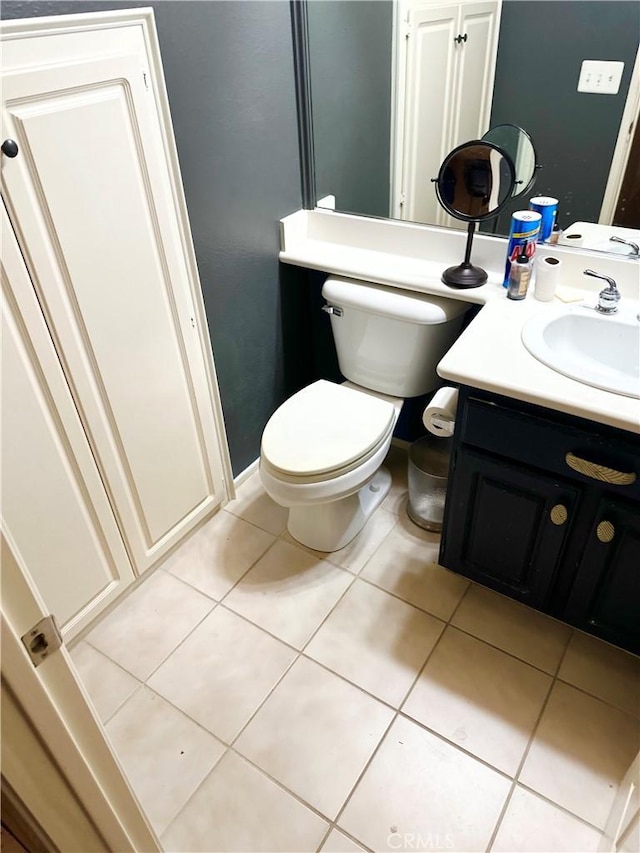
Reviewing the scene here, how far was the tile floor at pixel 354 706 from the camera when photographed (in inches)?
51.1

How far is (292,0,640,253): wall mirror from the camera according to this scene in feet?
4.78

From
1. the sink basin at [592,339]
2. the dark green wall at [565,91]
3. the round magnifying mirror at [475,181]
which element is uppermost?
the dark green wall at [565,91]

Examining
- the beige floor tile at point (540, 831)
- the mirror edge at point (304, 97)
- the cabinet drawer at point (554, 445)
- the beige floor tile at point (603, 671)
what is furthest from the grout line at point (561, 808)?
the mirror edge at point (304, 97)

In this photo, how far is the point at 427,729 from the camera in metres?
1.44

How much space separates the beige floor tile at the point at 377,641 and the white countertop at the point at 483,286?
0.77 m

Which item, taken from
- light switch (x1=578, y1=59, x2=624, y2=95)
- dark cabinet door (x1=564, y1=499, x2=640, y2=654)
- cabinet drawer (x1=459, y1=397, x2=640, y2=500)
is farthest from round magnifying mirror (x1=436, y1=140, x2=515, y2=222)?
dark cabinet door (x1=564, y1=499, x2=640, y2=654)

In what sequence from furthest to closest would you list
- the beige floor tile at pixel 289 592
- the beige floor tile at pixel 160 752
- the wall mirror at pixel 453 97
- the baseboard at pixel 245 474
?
the baseboard at pixel 245 474 → the beige floor tile at pixel 289 592 → the wall mirror at pixel 453 97 → the beige floor tile at pixel 160 752

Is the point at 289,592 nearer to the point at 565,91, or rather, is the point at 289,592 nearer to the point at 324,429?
the point at 324,429

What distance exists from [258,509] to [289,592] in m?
0.37

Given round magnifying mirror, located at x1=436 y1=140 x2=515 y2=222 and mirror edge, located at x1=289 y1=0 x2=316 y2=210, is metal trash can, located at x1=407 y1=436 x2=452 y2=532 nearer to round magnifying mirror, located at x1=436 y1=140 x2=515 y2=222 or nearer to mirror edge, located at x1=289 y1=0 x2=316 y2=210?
round magnifying mirror, located at x1=436 y1=140 x2=515 y2=222

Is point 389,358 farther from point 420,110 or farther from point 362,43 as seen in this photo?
point 362,43

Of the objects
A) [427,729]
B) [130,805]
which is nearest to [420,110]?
[427,729]

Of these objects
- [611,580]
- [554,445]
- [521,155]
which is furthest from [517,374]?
[521,155]

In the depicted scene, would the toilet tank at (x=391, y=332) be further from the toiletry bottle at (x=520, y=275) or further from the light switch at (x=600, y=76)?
the light switch at (x=600, y=76)
